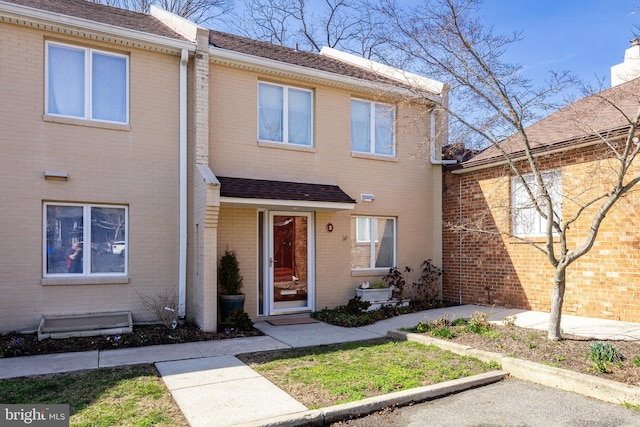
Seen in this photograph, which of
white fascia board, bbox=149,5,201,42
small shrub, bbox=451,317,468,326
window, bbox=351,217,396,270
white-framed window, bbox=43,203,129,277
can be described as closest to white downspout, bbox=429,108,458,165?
window, bbox=351,217,396,270

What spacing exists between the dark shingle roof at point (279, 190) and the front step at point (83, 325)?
3.02 meters

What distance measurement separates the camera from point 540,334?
758 cm

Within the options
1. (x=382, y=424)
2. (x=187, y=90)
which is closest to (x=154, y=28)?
(x=187, y=90)

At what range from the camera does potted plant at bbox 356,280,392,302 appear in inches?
436

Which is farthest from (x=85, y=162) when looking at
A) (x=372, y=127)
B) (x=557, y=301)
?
(x=557, y=301)

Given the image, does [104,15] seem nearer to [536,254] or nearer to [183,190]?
[183,190]

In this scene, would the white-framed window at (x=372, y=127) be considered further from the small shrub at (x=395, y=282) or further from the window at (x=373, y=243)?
the small shrub at (x=395, y=282)

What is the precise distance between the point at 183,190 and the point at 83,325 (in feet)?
10.2

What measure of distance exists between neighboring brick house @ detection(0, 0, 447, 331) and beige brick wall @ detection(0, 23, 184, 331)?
0.02 m

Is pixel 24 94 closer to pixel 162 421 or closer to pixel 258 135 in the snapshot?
pixel 258 135

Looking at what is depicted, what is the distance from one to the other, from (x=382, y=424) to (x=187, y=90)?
7770mm

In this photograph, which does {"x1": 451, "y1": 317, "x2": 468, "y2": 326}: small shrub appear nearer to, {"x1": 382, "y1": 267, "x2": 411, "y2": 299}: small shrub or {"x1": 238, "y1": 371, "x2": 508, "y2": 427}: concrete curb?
{"x1": 238, "y1": 371, "x2": 508, "y2": 427}: concrete curb

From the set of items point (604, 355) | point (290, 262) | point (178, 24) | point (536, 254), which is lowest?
point (604, 355)

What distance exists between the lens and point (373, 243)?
1182cm
